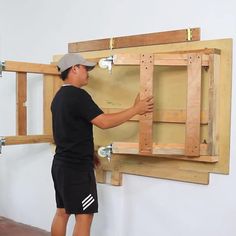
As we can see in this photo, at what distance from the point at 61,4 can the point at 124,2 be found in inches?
23.7

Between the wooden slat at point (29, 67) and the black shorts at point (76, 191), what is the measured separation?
833mm

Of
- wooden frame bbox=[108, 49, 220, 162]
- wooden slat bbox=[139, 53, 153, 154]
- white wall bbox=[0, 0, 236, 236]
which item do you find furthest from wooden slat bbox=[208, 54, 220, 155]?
wooden slat bbox=[139, 53, 153, 154]

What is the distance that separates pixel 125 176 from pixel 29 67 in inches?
40.2

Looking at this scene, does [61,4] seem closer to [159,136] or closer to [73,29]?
[73,29]

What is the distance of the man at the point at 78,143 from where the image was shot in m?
2.19

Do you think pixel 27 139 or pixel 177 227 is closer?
pixel 177 227

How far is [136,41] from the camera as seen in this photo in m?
2.53

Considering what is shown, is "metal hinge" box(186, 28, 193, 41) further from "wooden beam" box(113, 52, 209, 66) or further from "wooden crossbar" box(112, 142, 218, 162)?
"wooden crossbar" box(112, 142, 218, 162)

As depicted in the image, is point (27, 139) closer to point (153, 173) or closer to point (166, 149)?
point (153, 173)

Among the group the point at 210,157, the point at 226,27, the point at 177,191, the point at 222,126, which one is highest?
the point at 226,27

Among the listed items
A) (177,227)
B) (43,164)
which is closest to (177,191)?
(177,227)

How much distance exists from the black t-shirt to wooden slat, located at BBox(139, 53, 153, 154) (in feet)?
0.88

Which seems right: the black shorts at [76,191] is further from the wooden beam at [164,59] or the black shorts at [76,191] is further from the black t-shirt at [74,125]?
the wooden beam at [164,59]

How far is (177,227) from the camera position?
7.86 feet
